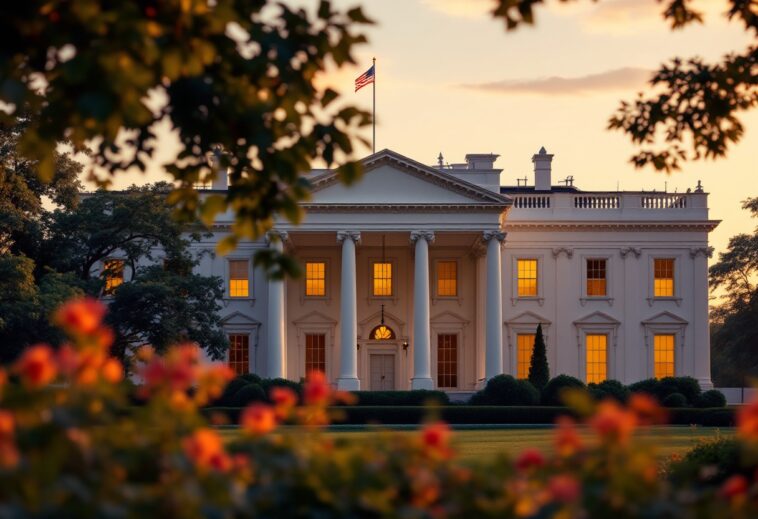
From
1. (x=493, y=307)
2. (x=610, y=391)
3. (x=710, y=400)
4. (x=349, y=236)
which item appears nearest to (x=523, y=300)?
(x=493, y=307)

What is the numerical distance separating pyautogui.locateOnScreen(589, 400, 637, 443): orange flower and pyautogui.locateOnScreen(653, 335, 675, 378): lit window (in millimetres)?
58829

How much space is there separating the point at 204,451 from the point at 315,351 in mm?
58263

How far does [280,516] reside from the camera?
18.8 ft

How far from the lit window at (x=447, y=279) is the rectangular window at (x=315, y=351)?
6277 mm

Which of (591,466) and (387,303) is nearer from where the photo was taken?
(591,466)

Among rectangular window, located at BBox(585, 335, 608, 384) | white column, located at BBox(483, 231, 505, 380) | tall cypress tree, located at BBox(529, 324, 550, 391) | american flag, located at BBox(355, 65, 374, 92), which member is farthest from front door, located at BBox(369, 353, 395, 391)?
american flag, located at BBox(355, 65, 374, 92)

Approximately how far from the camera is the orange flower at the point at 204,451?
513cm

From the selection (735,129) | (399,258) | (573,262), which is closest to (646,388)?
(573,262)

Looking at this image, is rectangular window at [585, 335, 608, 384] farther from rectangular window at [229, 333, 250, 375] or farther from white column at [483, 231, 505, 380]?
rectangular window at [229, 333, 250, 375]

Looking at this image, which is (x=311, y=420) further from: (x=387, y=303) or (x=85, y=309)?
(x=387, y=303)

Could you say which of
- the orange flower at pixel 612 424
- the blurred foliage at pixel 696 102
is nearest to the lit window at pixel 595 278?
the blurred foliage at pixel 696 102

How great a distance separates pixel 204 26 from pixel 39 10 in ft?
3.21

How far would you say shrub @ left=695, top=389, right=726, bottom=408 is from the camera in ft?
173

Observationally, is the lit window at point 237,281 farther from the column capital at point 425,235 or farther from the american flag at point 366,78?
the american flag at point 366,78
